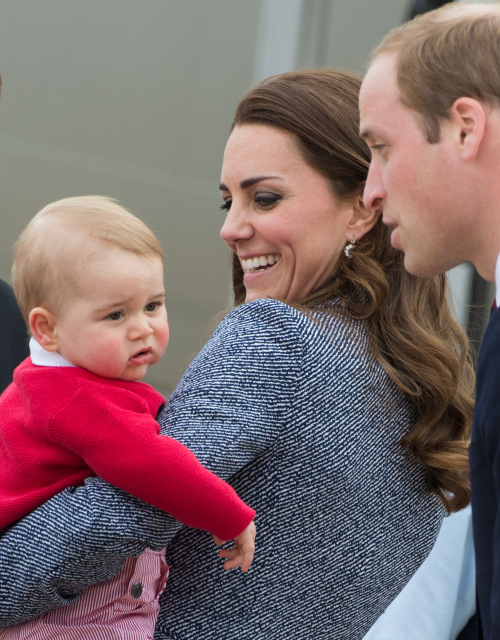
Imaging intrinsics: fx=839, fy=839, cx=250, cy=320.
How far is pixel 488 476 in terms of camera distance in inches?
42.3

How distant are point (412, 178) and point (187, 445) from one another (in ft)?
1.82

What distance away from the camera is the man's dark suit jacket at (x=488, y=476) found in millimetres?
1002

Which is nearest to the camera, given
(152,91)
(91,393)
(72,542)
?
(72,542)

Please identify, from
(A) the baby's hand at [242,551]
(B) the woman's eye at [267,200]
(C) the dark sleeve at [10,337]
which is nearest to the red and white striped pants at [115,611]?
(A) the baby's hand at [242,551]

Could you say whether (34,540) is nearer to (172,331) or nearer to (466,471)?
(466,471)

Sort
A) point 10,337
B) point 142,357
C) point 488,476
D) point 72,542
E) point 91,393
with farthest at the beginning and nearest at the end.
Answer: point 10,337 < point 142,357 < point 91,393 < point 72,542 < point 488,476

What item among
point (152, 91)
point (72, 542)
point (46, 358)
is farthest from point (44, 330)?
point (152, 91)

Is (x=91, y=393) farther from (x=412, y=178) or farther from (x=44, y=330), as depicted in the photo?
(x=412, y=178)

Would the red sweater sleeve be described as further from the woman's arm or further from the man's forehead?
the man's forehead

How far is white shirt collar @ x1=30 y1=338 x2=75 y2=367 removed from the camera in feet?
4.93

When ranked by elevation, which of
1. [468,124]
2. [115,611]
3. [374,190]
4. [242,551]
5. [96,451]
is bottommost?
[115,611]

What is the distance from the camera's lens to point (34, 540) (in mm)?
1348

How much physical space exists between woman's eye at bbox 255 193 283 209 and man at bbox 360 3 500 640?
0.50 metres

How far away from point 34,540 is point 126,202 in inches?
93.1
